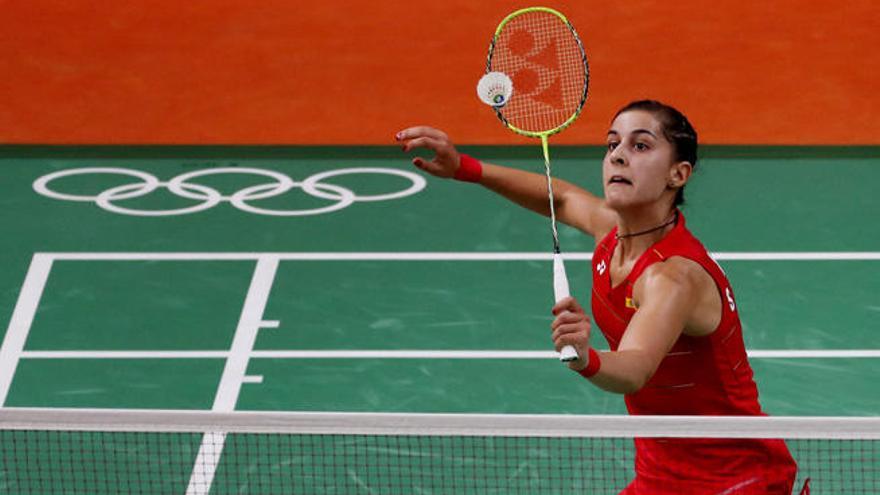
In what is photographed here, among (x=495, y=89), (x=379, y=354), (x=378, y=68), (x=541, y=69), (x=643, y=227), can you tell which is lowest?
(x=379, y=354)

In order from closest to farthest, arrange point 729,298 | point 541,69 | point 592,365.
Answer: point 592,365
point 729,298
point 541,69

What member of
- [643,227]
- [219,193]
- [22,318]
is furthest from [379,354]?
[643,227]

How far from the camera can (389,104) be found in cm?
1320

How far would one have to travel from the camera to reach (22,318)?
9.96 meters

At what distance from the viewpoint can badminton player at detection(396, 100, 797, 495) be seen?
5113mm

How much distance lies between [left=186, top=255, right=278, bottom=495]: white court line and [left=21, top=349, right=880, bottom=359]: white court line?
0.13 metres

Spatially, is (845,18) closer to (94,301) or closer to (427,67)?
(427,67)

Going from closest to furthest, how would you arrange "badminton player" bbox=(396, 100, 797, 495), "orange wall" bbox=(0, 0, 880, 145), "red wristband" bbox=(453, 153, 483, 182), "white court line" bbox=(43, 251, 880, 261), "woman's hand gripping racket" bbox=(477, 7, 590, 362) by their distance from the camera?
"badminton player" bbox=(396, 100, 797, 495)
"red wristband" bbox=(453, 153, 483, 182)
"woman's hand gripping racket" bbox=(477, 7, 590, 362)
"white court line" bbox=(43, 251, 880, 261)
"orange wall" bbox=(0, 0, 880, 145)

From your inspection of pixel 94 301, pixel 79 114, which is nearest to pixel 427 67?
pixel 79 114

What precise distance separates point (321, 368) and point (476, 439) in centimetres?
138

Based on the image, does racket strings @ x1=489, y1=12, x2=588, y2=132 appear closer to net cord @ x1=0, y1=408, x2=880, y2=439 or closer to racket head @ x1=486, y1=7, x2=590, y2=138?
racket head @ x1=486, y1=7, x2=590, y2=138

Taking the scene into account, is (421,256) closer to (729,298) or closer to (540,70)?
(540,70)

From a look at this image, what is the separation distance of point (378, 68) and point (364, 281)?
3373mm

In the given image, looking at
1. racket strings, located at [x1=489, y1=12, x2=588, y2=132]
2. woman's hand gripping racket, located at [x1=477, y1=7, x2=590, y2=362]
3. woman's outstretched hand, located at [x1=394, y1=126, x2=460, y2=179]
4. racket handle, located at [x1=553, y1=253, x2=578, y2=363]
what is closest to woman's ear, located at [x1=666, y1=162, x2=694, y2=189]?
racket handle, located at [x1=553, y1=253, x2=578, y2=363]
